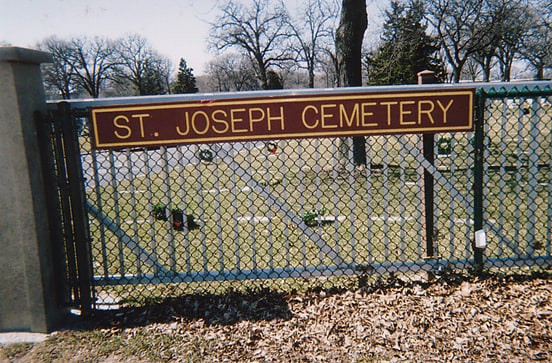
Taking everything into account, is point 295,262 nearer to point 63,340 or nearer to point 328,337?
point 328,337

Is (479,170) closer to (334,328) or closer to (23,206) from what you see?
(334,328)

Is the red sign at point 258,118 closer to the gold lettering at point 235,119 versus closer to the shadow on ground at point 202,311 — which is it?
the gold lettering at point 235,119

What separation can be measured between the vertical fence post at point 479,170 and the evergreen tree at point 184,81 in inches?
2079

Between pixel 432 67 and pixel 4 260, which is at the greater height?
pixel 432 67

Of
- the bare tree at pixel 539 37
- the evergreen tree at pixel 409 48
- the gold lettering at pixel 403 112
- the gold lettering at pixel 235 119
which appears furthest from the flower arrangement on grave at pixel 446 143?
the bare tree at pixel 539 37

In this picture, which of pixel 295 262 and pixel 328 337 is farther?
pixel 295 262

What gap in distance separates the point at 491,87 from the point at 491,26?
2226 cm

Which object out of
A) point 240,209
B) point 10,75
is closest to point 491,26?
point 240,209

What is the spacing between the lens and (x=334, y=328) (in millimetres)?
2670

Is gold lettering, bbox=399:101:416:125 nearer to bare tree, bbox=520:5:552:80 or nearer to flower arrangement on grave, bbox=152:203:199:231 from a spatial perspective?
flower arrangement on grave, bbox=152:203:199:231

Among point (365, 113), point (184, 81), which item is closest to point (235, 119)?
point (365, 113)

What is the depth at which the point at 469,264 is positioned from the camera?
3246 mm

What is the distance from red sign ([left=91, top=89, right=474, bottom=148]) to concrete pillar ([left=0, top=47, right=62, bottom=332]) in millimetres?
442

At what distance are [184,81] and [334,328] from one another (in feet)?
185
